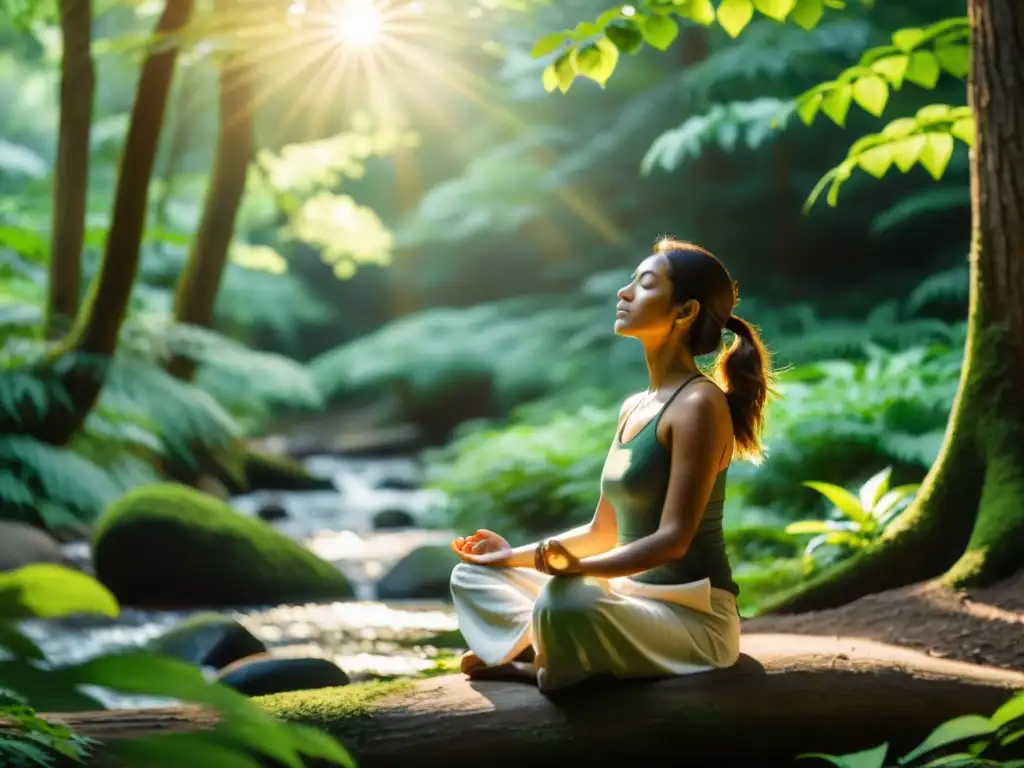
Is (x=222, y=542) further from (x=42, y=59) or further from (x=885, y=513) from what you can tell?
(x=42, y=59)

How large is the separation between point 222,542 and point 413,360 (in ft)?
28.6

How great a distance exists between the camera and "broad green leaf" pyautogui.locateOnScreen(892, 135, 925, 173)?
171 inches

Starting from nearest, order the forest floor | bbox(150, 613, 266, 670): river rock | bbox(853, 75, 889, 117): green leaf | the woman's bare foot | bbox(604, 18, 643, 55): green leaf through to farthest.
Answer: the woman's bare foot < the forest floor < bbox(604, 18, 643, 55): green leaf < bbox(853, 75, 889, 117): green leaf < bbox(150, 613, 266, 670): river rock

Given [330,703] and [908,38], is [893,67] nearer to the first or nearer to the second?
[908,38]

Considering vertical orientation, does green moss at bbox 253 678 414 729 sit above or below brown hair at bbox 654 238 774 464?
below

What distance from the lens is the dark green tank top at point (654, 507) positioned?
2.82 meters

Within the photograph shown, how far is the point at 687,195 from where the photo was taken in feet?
45.9

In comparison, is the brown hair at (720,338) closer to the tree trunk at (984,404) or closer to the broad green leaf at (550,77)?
the broad green leaf at (550,77)

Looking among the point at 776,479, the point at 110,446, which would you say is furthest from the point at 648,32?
the point at 110,446

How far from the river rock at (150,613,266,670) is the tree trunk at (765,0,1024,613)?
2875 mm

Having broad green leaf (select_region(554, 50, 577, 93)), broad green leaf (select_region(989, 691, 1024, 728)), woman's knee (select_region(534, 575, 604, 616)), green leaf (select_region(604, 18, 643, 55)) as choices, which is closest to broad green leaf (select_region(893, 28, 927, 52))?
green leaf (select_region(604, 18, 643, 55))

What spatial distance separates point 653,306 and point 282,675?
2.34 metres

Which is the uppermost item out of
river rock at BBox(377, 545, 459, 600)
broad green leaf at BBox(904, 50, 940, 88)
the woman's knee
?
broad green leaf at BBox(904, 50, 940, 88)

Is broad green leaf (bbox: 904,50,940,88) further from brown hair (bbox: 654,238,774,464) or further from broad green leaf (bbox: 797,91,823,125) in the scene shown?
brown hair (bbox: 654,238,774,464)
